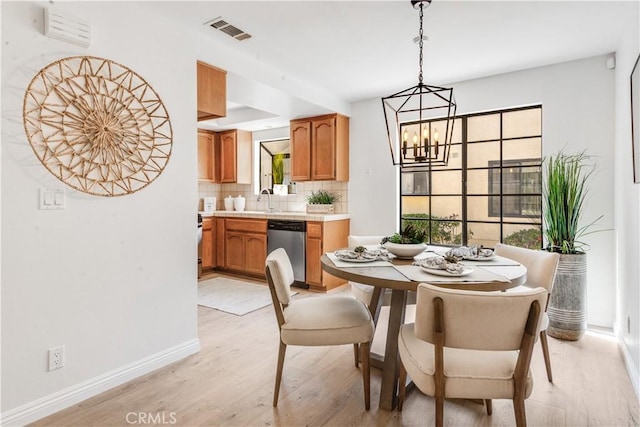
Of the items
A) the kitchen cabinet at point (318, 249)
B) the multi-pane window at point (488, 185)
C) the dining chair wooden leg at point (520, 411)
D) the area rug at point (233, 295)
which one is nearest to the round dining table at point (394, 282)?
the dining chair wooden leg at point (520, 411)

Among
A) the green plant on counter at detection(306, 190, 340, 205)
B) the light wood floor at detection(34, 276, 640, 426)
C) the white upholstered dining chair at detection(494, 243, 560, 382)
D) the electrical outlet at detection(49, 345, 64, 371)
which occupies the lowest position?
the light wood floor at detection(34, 276, 640, 426)

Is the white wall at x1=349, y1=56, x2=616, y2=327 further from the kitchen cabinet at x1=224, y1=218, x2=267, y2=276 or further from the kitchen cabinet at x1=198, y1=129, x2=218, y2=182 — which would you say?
the kitchen cabinet at x1=198, y1=129, x2=218, y2=182

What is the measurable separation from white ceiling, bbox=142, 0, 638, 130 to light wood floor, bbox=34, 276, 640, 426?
2397mm

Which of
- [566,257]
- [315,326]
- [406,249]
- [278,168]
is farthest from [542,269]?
[278,168]

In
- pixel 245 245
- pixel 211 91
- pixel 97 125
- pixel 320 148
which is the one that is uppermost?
pixel 211 91

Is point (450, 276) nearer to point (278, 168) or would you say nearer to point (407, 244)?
point (407, 244)

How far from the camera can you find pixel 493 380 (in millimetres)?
1463

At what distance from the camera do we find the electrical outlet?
1.97 m

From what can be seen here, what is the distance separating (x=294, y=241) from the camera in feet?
15.1

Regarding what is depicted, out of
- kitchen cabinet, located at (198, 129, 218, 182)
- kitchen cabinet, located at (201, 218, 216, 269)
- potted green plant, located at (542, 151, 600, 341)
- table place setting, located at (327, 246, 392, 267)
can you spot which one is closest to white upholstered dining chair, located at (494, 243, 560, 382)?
potted green plant, located at (542, 151, 600, 341)

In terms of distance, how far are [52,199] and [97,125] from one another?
19.4 inches

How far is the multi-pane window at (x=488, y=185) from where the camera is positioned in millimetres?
3703

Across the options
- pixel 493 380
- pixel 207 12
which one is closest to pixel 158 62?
pixel 207 12

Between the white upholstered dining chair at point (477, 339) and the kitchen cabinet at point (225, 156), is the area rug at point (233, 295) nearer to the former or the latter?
the kitchen cabinet at point (225, 156)
